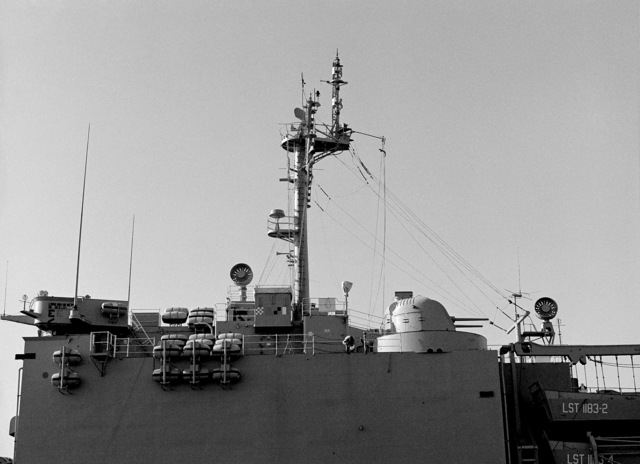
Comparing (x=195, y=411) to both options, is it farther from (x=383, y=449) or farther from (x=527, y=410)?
(x=527, y=410)

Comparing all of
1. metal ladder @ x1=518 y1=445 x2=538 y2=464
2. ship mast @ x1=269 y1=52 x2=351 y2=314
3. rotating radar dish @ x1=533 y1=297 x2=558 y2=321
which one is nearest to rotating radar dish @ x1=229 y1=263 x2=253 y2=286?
ship mast @ x1=269 y1=52 x2=351 y2=314

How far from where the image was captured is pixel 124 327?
26.3 metres

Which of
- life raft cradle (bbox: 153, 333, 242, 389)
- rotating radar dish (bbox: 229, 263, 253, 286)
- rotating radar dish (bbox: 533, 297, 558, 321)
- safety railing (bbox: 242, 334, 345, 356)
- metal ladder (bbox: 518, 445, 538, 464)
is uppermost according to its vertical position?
rotating radar dish (bbox: 229, 263, 253, 286)

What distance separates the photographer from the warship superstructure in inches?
918

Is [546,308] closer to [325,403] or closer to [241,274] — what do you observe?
[325,403]

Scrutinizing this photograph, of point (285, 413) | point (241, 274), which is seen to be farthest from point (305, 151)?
point (285, 413)

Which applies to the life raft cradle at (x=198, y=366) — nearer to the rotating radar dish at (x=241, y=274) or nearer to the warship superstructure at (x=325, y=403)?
the warship superstructure at (x=325, y=403)

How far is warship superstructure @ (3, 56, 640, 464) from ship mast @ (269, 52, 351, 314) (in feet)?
22.6

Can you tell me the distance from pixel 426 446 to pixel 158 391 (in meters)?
8.03

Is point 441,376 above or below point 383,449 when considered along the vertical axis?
above

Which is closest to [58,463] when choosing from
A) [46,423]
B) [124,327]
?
[46,423]

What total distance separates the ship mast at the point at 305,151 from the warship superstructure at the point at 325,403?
6.89 meters

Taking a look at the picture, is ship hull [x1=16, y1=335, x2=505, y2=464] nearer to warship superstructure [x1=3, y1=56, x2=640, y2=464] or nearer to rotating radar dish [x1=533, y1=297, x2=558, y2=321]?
warship superstructure [x1=3, y1=56, x2=640, y2=464]

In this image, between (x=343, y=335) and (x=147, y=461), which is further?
(x=343, y=335)
